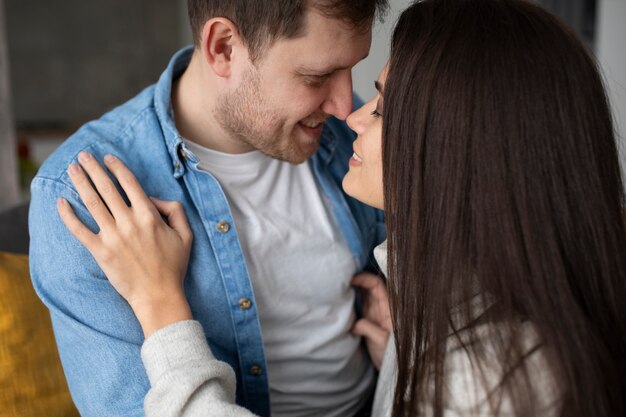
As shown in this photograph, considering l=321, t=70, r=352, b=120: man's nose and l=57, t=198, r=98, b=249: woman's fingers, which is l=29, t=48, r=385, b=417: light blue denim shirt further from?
l=321, t=70, r=352, b=120: man's nose

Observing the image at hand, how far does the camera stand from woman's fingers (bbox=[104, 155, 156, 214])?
3.91 feet

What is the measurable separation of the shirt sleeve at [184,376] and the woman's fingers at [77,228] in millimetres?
170

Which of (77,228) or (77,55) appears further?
(77,55)

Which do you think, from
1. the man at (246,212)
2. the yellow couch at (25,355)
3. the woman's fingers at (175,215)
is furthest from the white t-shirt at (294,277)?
the yellow couch at (25,355)

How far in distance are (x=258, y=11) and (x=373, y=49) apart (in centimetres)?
220

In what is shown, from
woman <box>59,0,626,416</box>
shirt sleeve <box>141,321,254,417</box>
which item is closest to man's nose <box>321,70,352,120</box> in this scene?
woman <box>59,0,626,416</box>

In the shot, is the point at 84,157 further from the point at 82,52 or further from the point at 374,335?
the point at 82,52

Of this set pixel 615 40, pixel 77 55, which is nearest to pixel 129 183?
pixel 615 40

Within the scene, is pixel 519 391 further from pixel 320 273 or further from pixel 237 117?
pixel 237 117

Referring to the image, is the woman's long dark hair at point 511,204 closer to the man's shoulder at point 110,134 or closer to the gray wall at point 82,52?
the man's shoulder at point 110,134

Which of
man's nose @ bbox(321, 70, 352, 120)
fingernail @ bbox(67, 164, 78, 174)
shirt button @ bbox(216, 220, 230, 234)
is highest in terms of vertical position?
man's nose @ bbox(321, 70, 352, 120)

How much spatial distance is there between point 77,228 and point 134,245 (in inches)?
3.5

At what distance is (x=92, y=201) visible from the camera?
1.17m

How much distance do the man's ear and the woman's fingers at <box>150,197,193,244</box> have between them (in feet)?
0.86
